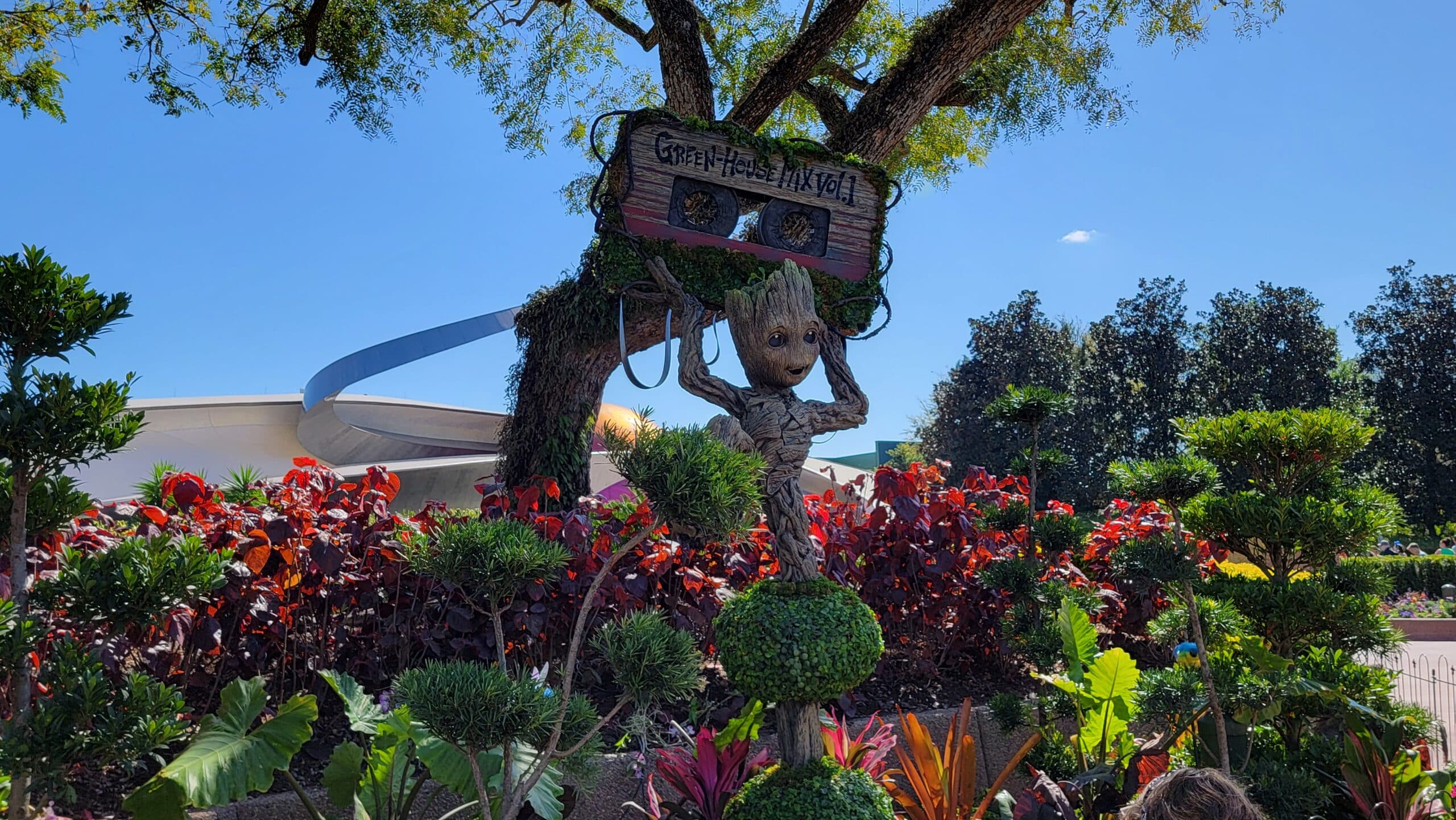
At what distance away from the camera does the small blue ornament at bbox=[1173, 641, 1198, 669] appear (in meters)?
3.43

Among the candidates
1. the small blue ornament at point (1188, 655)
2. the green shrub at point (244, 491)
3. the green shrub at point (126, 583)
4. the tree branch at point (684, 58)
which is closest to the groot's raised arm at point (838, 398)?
the small blue ornament at point (1188, 655)

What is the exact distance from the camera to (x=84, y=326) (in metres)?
2.09

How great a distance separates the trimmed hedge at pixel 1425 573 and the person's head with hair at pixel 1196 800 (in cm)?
1465

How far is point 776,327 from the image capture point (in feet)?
9.62

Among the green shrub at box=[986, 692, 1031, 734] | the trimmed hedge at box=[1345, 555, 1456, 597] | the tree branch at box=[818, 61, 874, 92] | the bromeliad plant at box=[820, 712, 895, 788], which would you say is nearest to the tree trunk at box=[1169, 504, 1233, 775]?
the green shrub at box=[986, 692, 1031, 734]

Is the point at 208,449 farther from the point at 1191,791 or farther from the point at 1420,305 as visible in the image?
the point at 1420,305

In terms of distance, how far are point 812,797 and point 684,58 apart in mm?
5778

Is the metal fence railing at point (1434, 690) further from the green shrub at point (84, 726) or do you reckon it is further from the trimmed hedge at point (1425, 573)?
the trimmed hedge at point (1425, 573)

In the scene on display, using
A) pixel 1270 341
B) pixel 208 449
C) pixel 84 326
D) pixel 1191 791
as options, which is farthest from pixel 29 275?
pixel 1270 341

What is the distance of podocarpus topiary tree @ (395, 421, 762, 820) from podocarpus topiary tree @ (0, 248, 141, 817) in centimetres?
82

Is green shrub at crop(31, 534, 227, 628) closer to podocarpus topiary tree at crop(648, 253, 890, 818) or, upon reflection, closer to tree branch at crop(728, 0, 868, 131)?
podocarpus topiary tree at crop(648, 253, 890, 818)

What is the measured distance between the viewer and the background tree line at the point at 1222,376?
19.0 m

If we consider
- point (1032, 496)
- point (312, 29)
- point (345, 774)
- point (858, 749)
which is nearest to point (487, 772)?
point (345, 774)

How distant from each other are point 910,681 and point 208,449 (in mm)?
16306
